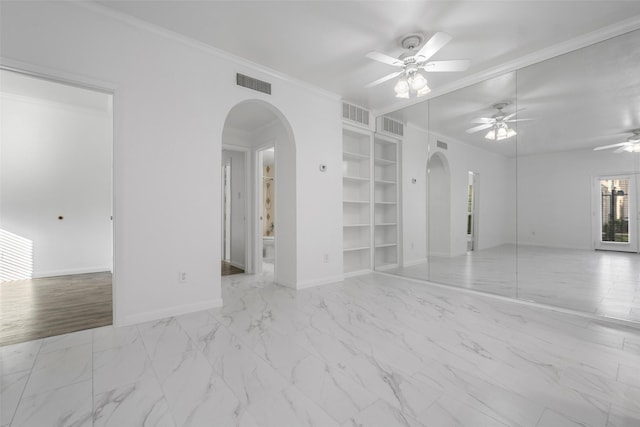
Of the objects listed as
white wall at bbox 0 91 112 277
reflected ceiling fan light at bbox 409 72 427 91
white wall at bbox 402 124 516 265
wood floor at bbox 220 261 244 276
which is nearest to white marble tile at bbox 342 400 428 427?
white wall at bbox 402 124 516 265

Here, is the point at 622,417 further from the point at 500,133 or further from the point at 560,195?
the point at 500,133

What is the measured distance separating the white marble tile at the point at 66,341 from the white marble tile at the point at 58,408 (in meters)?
0.72

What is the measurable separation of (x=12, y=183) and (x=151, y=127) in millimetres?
3860

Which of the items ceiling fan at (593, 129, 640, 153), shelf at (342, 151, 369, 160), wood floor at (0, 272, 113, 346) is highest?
shelf at (342, 151, 369, 160)

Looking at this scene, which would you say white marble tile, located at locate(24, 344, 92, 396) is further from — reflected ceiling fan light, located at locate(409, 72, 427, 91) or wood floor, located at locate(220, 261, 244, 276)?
reflected ceiling fan light, located at locate(409, 72, 427, 91)

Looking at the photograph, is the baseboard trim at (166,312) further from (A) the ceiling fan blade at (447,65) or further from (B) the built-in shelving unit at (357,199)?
(A) the ceiling fan blade at (447,65)

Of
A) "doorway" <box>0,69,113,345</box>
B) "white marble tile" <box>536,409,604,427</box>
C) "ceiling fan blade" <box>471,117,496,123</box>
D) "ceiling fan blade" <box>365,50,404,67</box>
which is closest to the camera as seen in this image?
"white marble tile" <box>536,409,604,427</box>

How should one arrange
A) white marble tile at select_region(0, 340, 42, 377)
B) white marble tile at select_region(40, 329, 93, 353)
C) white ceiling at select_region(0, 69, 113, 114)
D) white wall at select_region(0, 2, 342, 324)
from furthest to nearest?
white ceiling at select_region(0, 69, 113, 114), white wall at select_region(0, 2, 342, 324), white marble tile at select_region(40, 329, 93, 353), white marble tile at select_region(0, 340, 42, 377)

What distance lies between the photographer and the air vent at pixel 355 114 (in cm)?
457

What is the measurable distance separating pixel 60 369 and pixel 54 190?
4437 mm

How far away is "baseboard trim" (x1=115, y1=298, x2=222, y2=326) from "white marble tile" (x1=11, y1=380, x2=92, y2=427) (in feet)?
3.06

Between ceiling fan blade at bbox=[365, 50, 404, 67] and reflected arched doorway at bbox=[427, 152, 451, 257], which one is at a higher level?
ceiling fan blade at bbox=[365, 50, 404, 67]

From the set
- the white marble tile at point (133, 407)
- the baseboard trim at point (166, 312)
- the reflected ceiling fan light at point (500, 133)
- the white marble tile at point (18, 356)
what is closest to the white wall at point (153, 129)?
the baseboard trim at point (166, 312)

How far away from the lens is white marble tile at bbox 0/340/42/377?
1.91 meters
